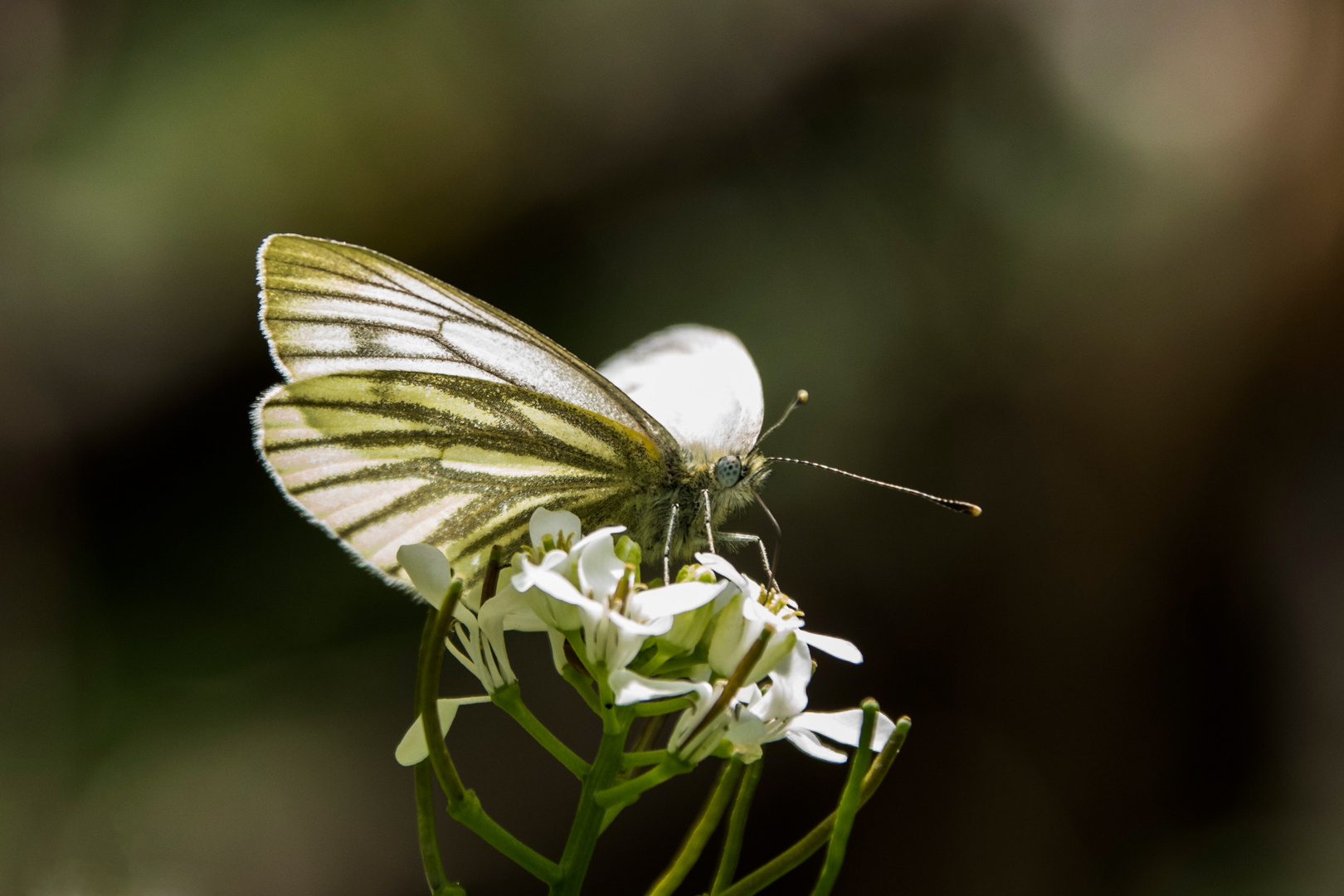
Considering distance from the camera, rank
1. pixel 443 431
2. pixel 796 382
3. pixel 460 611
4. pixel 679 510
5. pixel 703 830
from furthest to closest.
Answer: pixel 796 382, pixel 679 510, pixel 443 431, pixel 460 611, pixel 703 830

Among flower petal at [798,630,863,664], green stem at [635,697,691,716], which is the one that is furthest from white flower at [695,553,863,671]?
green stem at [635,697,691,716]

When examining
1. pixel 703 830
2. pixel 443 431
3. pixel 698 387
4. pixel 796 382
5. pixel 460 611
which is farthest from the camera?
pixel 796 382

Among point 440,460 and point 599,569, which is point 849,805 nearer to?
point 599,569

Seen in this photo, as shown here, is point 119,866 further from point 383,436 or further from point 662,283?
point 662,283

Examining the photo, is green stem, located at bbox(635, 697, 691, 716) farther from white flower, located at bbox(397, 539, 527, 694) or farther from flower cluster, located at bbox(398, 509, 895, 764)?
white flower, located at bbox(397, 539, 527, 694)

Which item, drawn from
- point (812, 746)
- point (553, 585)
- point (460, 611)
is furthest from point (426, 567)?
point (812, 746)

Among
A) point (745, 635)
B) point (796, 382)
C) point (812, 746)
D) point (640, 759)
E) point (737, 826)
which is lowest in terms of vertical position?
point (737, 826)
